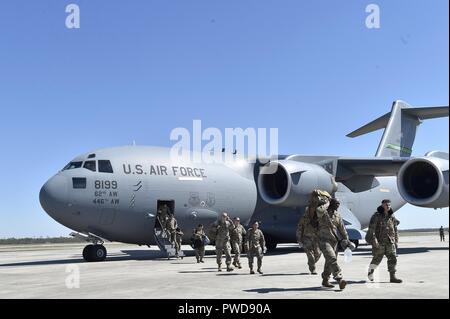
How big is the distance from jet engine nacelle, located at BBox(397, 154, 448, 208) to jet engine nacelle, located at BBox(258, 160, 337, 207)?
9.75 ft

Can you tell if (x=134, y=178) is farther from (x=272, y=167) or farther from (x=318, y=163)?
(x=318, y=163)

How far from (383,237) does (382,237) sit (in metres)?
0.02

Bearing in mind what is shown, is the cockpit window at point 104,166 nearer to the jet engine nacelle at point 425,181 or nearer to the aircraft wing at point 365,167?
the aircraft wing at point 365,167

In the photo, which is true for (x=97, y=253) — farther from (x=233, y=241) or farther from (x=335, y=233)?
(x=335, y=233)

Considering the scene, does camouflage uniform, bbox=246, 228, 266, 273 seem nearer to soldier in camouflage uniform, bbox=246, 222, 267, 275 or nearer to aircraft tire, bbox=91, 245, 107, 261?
soldier in camouflage uniform, bbox=246, 222, 267, 275

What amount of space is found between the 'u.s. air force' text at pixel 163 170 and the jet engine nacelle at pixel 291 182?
2.46m

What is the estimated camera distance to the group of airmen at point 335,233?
880 cm

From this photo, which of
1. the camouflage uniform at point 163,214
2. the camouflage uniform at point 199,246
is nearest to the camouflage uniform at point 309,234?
the camouflage uniform at point 199,246

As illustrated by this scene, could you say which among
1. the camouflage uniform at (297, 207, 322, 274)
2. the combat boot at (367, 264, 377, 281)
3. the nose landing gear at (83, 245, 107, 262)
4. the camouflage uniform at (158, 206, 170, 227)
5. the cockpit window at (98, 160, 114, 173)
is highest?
the cockpit window at (98, 160, 114, 173)

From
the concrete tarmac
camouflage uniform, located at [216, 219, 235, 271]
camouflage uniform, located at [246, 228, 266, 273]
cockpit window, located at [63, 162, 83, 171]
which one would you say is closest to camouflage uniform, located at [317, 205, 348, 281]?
the concrete tarmac

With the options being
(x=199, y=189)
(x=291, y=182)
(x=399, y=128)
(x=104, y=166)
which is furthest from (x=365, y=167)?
(x=104, y=166)

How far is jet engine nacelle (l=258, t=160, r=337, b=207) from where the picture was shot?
18.8 m

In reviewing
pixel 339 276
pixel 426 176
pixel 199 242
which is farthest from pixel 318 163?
pixel 339 276
